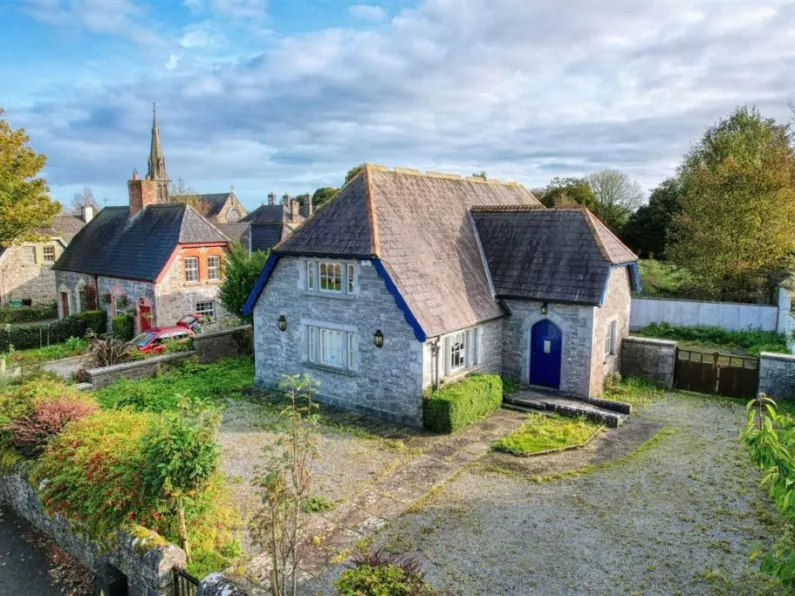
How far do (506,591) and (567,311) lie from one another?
10.2 metres

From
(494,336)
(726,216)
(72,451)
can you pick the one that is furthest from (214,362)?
(726,216)

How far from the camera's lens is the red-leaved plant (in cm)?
1105

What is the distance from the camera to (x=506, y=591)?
8828mm

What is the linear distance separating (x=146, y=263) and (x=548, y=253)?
2071cm

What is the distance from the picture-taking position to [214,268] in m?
31.0

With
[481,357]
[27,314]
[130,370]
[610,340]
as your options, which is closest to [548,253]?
[610,340]

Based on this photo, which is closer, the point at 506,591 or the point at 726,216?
the point at 506,591

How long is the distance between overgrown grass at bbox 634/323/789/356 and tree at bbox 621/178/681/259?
51.6 ft

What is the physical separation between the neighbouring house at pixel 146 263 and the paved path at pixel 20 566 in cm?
1782

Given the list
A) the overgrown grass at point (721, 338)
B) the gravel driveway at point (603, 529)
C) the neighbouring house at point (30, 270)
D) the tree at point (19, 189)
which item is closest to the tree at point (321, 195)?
the neighbouring house at point (30, 270)

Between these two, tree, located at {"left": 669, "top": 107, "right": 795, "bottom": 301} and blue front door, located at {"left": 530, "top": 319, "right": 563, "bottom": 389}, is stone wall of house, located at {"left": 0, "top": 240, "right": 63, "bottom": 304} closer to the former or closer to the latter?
blue front door, located at {"left": 530, "top": 319, "right": 563, "bottom": 389}

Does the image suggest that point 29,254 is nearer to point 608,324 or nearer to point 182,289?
point 182,289

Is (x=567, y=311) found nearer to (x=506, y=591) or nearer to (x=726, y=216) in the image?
(x=506, y=591)

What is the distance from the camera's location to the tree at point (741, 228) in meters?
27.2
